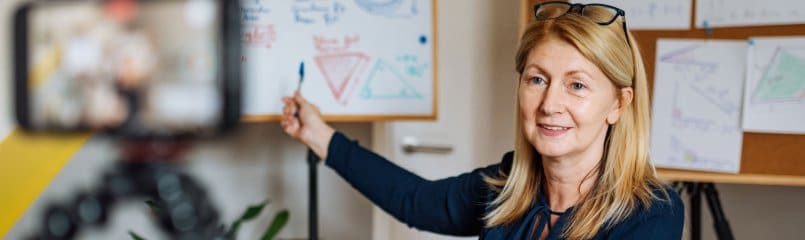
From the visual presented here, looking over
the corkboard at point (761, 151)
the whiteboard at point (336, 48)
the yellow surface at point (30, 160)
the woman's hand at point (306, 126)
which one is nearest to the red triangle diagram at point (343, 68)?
the whiteboard at point (336, 48)

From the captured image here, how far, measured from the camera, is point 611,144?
1.10 metres

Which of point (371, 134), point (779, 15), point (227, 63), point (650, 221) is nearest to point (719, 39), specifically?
point (779, 15)

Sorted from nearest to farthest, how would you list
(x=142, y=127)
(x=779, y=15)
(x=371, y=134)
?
(x=142, y=127), (x=779, y=15), (x=371, y=134)

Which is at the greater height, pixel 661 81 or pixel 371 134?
pixel 661 81

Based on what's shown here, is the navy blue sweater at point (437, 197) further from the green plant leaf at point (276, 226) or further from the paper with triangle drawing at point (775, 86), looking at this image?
the paper with triangle drawing at point (775, 86)

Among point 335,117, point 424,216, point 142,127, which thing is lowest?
point 424,216

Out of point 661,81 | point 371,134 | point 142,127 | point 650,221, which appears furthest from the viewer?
point 371,134

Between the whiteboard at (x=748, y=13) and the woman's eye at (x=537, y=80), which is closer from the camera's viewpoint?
the woman's eye at (x=537, y=80)

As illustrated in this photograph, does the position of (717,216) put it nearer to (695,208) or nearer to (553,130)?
(695,208)

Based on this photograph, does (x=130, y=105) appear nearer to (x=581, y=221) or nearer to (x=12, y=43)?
(x=12, y=43)

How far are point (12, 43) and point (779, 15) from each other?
1.56 metres

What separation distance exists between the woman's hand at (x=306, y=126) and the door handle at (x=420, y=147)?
58cm

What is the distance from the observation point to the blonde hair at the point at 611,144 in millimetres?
1040

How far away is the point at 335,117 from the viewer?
5.92ft
